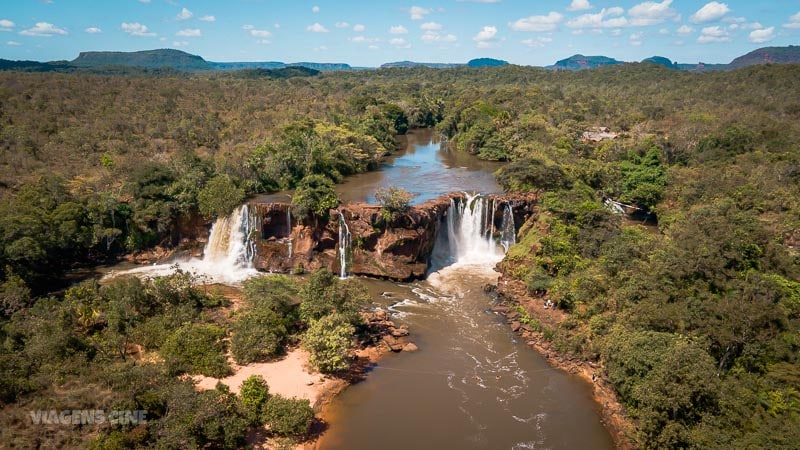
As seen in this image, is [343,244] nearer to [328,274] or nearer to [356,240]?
[356,240]

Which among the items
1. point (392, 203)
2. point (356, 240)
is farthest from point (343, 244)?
point (392, 203)

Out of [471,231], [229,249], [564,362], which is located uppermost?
[471,231]

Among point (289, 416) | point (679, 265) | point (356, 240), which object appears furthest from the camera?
point (356, 240)

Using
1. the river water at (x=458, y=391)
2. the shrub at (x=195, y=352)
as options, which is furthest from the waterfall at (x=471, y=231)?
the shrub at (x=195, y=352)

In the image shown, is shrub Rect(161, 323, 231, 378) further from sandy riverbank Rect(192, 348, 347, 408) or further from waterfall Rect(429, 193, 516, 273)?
waterfall Rect(429, 193, 516, 273)

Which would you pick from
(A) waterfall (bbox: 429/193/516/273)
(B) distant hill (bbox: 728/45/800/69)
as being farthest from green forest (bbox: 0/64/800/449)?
(B) distant hill (bbox: 728/45/800/69)

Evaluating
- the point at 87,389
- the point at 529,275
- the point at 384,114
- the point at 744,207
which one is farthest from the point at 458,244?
the point at 384,114
